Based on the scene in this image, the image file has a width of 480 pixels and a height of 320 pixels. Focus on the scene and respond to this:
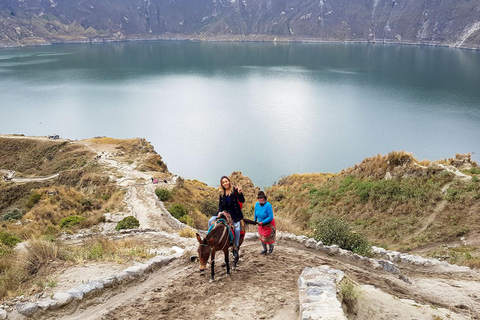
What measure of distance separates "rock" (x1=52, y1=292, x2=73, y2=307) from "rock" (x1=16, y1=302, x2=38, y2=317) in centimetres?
39

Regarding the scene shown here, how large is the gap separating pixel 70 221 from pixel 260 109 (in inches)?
2104

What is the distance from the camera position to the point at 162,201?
856 inches

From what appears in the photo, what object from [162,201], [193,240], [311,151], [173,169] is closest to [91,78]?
[173,169]

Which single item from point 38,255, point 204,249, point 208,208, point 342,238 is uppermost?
point 204,249

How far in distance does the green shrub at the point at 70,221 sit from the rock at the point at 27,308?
10.6 metres

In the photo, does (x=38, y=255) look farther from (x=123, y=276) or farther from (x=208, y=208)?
(x=208, y=208)

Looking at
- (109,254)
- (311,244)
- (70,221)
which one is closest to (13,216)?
(70,221)

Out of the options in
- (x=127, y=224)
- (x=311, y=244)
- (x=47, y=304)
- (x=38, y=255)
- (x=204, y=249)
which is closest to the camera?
(x=47, y=304)

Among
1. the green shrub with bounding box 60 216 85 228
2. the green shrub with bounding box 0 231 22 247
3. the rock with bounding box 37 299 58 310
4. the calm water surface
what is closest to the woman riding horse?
the rock with bounding box 37 299 58 310

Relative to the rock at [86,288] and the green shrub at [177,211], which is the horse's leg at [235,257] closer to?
the rock at [86,288]

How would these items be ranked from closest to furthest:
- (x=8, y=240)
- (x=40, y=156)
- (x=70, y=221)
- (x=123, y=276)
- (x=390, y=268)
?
(x=123, y=276) < (x=390, y=268) < (x=8, y=240) < (x=70, y=221) < (x=40, y=156)

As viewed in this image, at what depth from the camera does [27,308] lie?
21.2 feet

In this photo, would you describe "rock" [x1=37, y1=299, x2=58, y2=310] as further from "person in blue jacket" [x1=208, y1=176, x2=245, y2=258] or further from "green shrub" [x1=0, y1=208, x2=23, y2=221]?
"green shrub" [x1=0, y1=208, x2=23, y2=221]

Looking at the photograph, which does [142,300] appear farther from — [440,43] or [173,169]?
[440,43]
